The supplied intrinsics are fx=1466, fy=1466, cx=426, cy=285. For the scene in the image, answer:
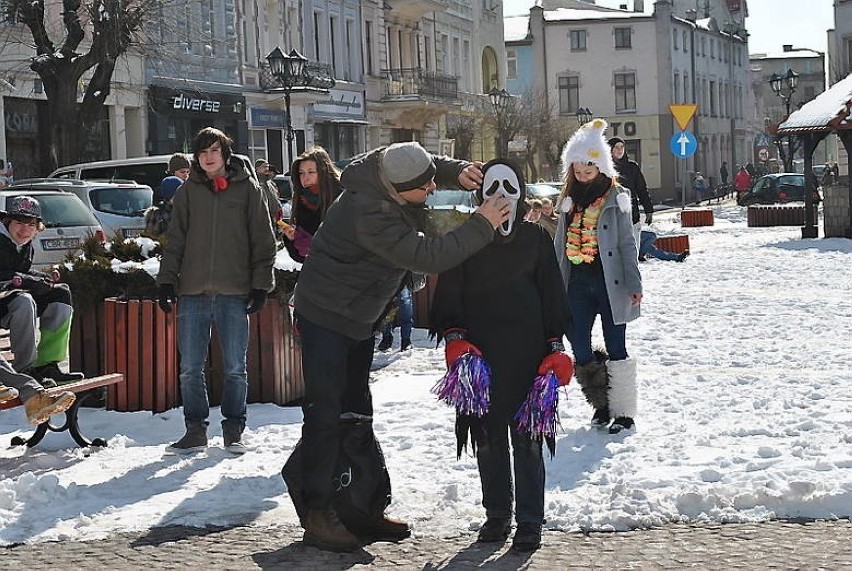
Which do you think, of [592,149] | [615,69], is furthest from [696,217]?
[615,69]

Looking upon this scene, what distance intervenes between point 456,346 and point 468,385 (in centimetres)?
17

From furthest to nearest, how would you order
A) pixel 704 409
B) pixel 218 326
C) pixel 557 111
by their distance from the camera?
pixel 557 111 → pixel 704 409 → pixel 218 326

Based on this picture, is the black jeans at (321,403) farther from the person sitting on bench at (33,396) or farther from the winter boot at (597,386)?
the winter boot at (597,386)

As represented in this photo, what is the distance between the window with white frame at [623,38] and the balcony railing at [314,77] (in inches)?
1365

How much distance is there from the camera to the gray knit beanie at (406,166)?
5.91 meters

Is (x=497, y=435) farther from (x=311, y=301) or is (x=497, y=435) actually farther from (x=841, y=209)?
(x=841, y=209)

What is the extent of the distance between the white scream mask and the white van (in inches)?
742

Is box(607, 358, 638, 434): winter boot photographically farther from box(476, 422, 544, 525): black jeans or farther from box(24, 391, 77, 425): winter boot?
box(24, 391, 77, 425): winter boot

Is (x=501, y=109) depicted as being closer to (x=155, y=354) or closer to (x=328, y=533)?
(x=155, y=354)

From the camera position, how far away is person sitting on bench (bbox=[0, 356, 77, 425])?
7.42m

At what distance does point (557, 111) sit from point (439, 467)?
67.4m

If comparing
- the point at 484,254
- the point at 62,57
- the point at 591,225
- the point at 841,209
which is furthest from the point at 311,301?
the point at 841,209

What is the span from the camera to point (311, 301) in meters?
6.12

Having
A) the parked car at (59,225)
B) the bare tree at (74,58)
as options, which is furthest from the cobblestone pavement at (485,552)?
the bare tree at (74,58)
